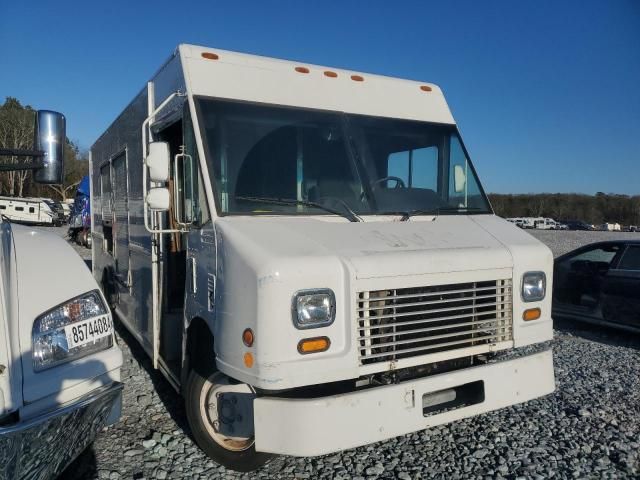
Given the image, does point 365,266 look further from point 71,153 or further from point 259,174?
point 71,153

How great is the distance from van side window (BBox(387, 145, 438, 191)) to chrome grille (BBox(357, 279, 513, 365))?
1.36 metres

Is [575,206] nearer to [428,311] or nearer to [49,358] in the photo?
[428,311]

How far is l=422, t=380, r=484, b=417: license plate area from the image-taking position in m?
3.28

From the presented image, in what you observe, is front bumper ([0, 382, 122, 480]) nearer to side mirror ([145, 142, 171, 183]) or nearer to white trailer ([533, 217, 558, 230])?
side mirror ([145, 142, 171, 183])

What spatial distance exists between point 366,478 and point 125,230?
3.86 metres

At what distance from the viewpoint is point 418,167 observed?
4645mm

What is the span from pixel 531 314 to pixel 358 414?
1.59 m

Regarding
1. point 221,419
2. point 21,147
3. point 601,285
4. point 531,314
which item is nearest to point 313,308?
point 221,419

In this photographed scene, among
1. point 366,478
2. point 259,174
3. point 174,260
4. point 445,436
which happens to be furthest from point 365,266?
point 174,260

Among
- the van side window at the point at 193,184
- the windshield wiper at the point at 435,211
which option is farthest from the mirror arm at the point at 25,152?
the windshield wiper at the point at 435,211

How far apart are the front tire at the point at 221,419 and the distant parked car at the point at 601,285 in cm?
554

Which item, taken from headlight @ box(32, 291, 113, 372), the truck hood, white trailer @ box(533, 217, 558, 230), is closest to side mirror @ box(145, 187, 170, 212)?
the truck hood

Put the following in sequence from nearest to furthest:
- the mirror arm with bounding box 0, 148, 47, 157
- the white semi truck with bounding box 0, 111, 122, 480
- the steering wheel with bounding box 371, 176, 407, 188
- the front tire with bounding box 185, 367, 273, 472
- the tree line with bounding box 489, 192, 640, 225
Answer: the white semi truck with bounding box 0, 111, 122, 480
the mirror arm with bounding box 0, 148, 47, 157
the front tire with bounding box 185, 367, 273, 472
the steering wheel with bounding box 371, 176, 407, 188
the tree line with bounding box 489, 192, 640, 225

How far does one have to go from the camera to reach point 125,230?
5.84m
